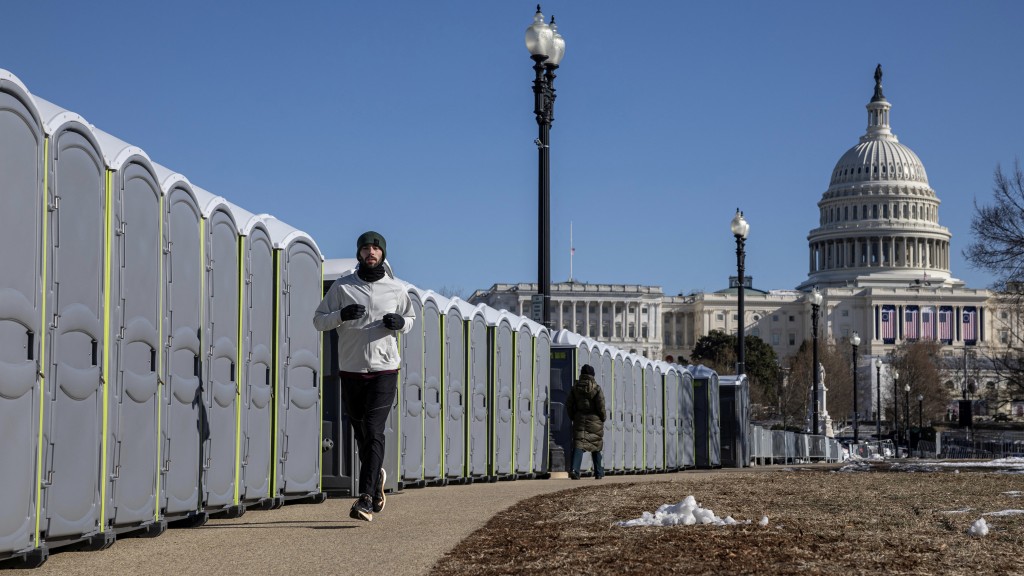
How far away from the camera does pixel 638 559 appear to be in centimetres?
726

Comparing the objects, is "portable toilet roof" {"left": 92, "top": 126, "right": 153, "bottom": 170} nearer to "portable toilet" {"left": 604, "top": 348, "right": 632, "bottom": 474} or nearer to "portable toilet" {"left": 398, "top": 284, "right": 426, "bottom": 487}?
"portable toilet" {"left": 398, "top": 284, "right": 426, "bottom": 487}

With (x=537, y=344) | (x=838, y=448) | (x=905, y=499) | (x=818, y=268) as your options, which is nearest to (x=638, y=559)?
(x=905, y=499)

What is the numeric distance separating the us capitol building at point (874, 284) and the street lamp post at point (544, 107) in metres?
157

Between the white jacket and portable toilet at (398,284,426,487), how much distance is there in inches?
165

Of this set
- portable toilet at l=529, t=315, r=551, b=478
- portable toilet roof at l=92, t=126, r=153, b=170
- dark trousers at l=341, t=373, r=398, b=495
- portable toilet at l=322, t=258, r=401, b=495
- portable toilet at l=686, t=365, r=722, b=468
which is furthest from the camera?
portable toilet at l=686, t=365, r=722, b=468

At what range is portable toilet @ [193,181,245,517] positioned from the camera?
9891mm

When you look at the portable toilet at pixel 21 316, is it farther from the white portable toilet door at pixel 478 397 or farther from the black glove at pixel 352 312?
the white portable toilet door at pixel 478 397

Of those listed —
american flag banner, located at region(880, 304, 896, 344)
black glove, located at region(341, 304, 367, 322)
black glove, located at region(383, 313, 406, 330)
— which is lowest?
black glove, located at region(383, 313, 406, 330)

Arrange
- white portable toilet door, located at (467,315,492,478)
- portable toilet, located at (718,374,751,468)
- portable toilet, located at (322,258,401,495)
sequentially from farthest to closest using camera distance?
portable toilet, located at (718,374,751,468) → white portable toilet door, located at (467,315,492,478) → portable toilet, located at (322,258,401,495)

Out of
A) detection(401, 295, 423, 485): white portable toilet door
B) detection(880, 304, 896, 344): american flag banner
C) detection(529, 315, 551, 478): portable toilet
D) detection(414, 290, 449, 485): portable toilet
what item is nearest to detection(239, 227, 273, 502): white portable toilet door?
detection(401, 295, 423, 485): white portable toilet door

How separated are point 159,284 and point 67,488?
1690 millimetres

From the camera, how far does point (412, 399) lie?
14.7 m

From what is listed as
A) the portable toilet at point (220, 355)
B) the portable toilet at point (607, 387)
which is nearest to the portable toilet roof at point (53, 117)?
the portable toilet at point (220, 355)

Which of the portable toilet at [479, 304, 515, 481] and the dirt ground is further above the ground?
the portable toilet at [479, 304, 515, 481]
